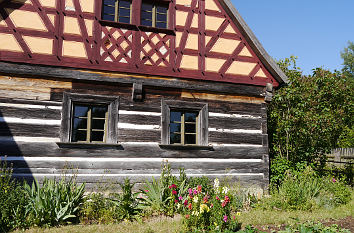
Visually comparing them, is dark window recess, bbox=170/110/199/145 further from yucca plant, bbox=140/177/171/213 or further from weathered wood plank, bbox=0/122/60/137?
weathered wood plank, bbox=0/122/60/137

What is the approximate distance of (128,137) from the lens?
779cm

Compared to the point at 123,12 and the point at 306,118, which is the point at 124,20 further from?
the point at 306,118

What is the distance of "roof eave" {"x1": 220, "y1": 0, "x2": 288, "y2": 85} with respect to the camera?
8.72m

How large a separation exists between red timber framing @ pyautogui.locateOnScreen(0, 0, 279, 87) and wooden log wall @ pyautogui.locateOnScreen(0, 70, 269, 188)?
553 millimetres

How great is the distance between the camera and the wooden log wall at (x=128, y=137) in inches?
278

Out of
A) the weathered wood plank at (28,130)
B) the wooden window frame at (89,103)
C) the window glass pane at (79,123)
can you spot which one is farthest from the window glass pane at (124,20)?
the weathered wood plank at (28,130)

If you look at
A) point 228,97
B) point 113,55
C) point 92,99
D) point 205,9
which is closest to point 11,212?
point 92,99

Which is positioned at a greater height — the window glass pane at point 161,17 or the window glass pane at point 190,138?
the window glass pane at point 161,17

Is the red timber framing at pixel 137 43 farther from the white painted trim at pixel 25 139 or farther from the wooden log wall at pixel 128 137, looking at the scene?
the white painted trim at pixel 25 139

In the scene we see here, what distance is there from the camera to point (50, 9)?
24.5ft

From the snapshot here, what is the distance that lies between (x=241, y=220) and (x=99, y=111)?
4661 millimetres

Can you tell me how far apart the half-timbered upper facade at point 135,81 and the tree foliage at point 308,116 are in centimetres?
118

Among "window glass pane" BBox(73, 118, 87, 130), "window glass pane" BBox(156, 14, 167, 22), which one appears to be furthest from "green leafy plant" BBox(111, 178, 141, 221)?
"window glass pane" BBox(156, 14, 167, 22)

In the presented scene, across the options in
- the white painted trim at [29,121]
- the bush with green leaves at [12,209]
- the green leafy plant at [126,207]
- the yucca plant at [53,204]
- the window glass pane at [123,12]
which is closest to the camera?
the bush with green leaves at [12,209]
